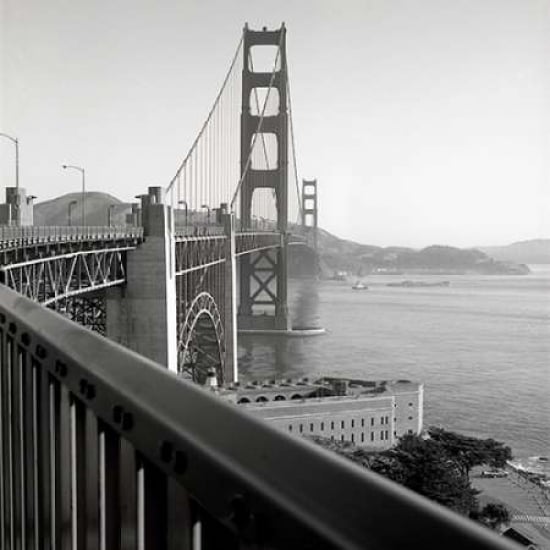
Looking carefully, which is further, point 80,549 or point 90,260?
point 90,260

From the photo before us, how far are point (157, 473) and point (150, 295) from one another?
500 inches

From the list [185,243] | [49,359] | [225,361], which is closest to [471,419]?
[225,361]

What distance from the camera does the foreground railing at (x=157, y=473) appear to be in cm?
40

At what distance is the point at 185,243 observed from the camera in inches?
624

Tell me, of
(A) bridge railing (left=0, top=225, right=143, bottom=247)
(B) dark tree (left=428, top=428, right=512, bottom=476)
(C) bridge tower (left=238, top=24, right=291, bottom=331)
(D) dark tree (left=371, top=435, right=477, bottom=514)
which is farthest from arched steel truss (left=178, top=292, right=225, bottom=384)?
(C) bridge tower (left=238, top=24, right=291, bottom=331)

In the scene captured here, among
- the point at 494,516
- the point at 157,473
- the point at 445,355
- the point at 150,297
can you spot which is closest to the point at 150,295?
the point at 150,297

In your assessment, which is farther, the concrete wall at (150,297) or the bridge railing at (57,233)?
the concrete wall at (150,297)

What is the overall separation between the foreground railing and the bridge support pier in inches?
476

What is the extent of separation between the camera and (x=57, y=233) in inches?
385

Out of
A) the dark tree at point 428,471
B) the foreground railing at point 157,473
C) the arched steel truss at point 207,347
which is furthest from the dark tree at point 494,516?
the foreground railing at point 157,473

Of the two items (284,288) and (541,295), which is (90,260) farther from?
(541,295)

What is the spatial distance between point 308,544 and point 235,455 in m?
0.09

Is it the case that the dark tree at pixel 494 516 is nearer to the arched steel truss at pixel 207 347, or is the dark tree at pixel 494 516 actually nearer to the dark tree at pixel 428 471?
the dark tree at pixel 428 471

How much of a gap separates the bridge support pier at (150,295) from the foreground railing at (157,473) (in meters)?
12.1
